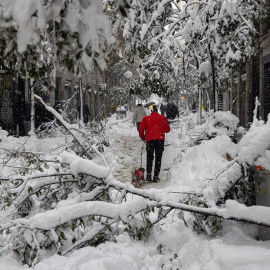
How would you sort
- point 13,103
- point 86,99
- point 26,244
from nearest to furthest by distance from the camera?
point 26,244, point 13,103, point 86,99

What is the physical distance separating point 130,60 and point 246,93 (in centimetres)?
992

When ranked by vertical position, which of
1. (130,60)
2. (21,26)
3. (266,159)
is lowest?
(266,159)

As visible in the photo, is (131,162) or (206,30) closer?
(206,30)

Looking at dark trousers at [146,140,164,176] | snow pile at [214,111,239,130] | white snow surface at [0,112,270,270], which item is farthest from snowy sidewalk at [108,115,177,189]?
white snow surface at [0,112,270,270]

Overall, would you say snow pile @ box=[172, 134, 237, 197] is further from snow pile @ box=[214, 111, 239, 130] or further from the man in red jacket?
the man in red jacket

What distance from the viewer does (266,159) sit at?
3.81 metres

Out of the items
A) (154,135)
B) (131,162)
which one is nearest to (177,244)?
(154,135)

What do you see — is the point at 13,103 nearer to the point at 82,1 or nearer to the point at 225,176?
the point at 225,176

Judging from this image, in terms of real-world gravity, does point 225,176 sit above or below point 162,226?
above

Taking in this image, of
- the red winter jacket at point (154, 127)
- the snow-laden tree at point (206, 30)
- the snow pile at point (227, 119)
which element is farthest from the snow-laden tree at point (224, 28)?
the snow pile at point (227, 119)

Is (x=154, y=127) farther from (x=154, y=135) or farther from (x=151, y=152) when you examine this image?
(x=151, y=152)

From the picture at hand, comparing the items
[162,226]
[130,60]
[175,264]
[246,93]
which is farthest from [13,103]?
[175,264]

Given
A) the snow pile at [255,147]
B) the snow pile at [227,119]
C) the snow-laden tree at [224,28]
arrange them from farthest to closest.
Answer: the snow-laden tree at [224,28] < the snow pile at [227,119] < the snow pile at [255,147]

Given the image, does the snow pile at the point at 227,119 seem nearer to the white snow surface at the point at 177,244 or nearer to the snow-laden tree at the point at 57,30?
the white snow surface at the point at 177,244
